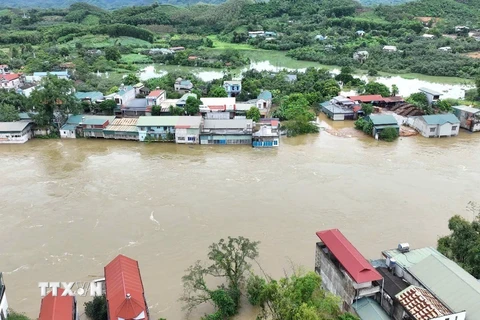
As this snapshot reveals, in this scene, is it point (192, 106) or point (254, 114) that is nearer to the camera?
point (254, 114)

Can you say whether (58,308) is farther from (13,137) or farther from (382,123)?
Answer: (382,123)

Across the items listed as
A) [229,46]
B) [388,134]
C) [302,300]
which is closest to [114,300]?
[302,300]

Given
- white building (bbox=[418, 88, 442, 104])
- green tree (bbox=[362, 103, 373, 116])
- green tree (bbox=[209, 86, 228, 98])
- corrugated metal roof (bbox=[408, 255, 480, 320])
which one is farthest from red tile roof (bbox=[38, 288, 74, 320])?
white building (bbox=[418, 88, 442, 104])

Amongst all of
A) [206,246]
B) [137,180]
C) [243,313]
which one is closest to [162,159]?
[137,180]

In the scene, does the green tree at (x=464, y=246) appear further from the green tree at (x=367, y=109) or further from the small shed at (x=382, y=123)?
the green tree at (x=367, y=109)

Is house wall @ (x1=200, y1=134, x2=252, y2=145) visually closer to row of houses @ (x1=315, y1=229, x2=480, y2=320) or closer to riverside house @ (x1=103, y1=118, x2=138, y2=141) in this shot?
riverside house @ (x1=103, y1=118, x2=138, y2=141)

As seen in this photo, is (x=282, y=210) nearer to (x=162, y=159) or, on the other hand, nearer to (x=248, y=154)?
(x=248, y=154)
